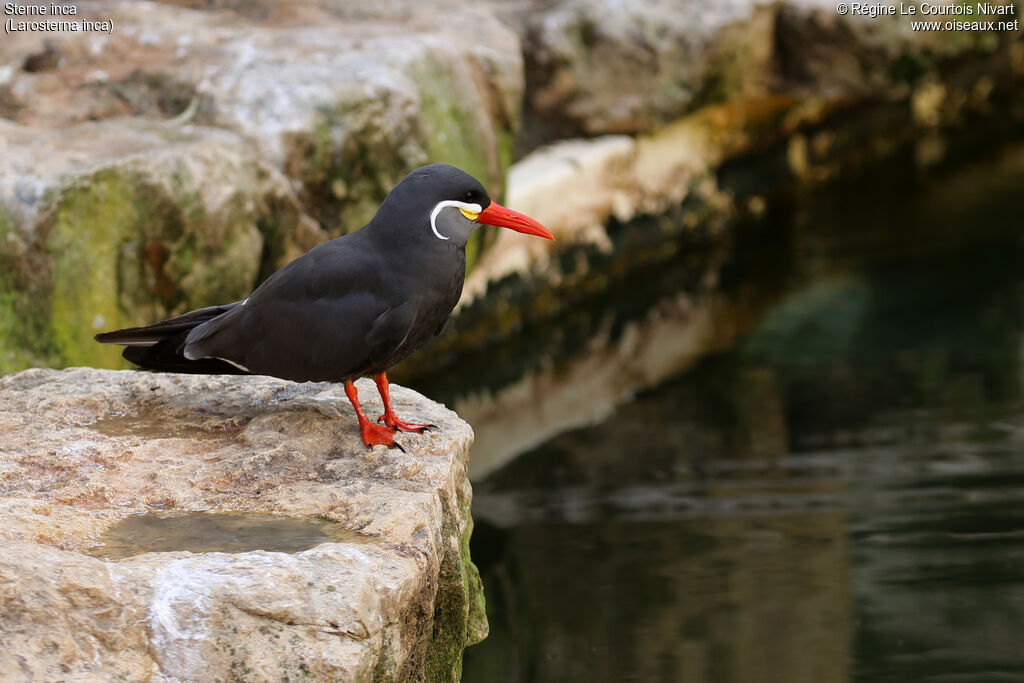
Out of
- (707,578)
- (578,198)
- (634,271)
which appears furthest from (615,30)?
(707,578)

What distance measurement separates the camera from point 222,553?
223 cm

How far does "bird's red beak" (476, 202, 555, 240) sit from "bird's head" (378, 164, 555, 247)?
0.15 feet

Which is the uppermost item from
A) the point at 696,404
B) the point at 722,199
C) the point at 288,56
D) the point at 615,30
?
the point at 615,30

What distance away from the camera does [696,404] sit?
5.94 m

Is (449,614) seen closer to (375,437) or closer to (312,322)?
(375,437)

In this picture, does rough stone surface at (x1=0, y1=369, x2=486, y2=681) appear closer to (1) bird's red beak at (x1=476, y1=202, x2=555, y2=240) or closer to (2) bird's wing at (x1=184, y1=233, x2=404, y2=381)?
(2) bird's wing at (x1=184, y1=233, x2=404, y2=381)

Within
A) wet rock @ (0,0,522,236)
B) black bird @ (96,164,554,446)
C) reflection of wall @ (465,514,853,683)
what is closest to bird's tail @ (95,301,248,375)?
black bird @ (96,164,554,446)

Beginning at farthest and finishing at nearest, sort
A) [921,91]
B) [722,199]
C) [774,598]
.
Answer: [921,91]
[722,199]
[774,598]

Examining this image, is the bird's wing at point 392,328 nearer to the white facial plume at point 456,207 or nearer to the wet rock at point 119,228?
the white facial plume at point 456,207

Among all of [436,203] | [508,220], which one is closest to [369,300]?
[436,203]

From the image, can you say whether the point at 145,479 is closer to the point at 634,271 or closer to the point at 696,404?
the point at 696,404

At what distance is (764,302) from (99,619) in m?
5.54

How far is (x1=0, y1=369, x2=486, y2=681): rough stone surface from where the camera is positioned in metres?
2.10

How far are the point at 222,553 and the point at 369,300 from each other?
735 millimetres
